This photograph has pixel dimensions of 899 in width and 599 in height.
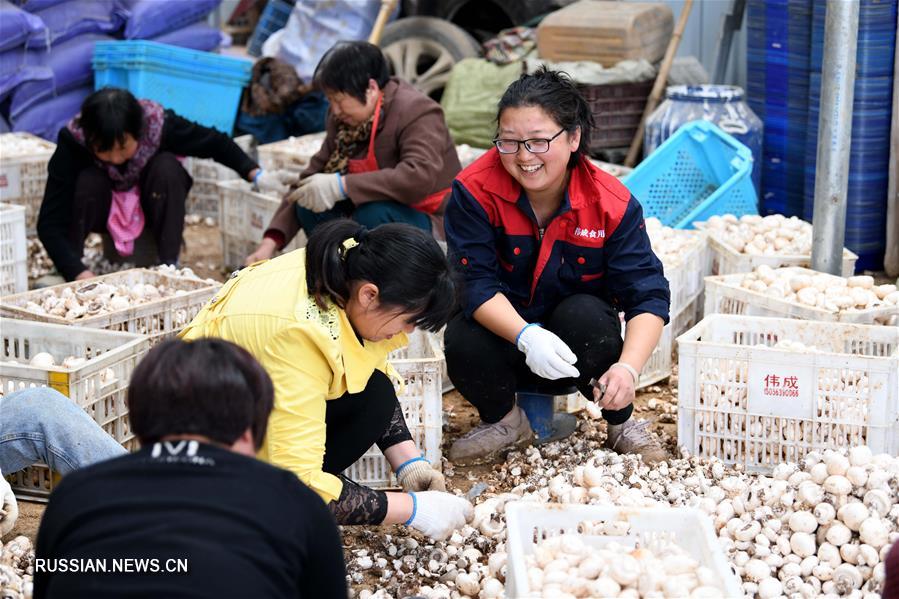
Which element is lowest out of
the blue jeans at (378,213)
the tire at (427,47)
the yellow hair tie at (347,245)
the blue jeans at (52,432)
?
the blue jeans at (52,432)

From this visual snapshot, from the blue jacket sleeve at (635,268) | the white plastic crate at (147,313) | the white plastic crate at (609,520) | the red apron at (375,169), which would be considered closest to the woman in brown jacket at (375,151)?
the red apron at (375,169)

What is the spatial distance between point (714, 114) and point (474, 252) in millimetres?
2517

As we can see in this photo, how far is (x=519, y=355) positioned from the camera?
10.2ft

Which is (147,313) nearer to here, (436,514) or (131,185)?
(131,185)

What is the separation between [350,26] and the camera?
264 inches

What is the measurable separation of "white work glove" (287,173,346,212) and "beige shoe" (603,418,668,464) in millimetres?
1420

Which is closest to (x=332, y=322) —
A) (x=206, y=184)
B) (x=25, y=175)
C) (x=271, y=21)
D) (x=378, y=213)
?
(x=378, y=213)

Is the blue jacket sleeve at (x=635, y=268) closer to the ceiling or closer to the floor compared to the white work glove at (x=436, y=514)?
closer to the ceiling

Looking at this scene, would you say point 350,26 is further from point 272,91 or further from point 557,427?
point 557,427

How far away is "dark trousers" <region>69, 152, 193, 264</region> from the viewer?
4.48 metres

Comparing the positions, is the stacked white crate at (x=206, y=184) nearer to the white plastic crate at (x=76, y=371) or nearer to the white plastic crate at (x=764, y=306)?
the white plastic crate at (x=76, y=371)

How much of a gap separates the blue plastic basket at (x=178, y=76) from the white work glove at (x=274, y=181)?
157 cm

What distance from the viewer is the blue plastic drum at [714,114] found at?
202 inches

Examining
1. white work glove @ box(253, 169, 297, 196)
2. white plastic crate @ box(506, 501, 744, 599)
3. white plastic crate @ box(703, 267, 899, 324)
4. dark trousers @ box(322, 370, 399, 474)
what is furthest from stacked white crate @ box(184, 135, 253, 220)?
white plastic crate @ box(506, 501, 744, 599)
